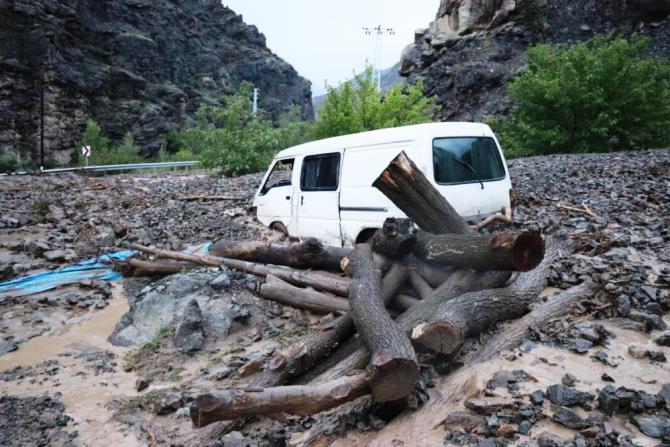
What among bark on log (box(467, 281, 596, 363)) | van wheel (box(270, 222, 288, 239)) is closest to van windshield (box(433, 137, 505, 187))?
bark on log (box(467, 281, 596, 363))

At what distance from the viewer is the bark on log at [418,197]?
4.20 m

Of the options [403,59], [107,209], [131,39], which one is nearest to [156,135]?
[131,39]

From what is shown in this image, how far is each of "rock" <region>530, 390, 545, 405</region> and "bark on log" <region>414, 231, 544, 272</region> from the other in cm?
107

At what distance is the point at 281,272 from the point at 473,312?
2771 mm

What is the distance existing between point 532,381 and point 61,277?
6915 mm

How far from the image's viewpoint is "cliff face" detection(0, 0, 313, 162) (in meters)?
37.3

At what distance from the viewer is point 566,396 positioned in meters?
2.69

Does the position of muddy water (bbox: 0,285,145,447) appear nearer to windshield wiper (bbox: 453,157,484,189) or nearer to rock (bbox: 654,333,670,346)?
rock (bbox: 654,333,670,346)

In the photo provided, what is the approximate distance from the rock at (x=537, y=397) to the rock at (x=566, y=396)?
0.05 metres

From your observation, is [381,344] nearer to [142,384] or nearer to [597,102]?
[142,384]

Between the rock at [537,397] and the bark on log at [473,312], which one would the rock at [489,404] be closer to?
the rock at [537,397]

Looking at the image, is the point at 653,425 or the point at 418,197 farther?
the point at 418,197

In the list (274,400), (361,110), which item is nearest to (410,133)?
(274,400)

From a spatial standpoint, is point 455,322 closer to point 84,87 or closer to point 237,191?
point 237,191
